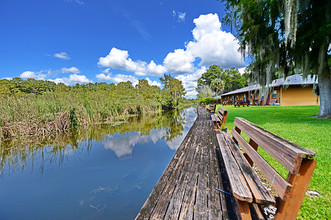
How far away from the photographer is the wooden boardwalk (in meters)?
1.61

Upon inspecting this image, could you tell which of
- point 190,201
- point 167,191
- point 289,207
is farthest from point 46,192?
point 289,207

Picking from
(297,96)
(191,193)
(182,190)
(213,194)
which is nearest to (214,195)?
(213,194)

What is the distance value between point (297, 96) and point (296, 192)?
831 inches

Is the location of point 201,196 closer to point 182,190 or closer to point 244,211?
point 182,190

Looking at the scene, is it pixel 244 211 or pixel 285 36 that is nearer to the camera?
pixel 244 211

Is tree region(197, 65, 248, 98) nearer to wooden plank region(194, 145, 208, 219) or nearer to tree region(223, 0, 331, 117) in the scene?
tree region(223, 0, 331, 117)

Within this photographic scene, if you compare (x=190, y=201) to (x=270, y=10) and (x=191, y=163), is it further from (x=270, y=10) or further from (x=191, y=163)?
(x=270, y=10)

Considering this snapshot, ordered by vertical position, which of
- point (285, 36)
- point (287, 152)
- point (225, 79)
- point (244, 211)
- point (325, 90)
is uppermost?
point (225, 79)

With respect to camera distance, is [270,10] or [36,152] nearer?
[36,152]

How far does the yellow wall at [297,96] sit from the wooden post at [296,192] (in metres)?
20.0

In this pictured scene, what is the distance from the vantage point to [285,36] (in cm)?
529

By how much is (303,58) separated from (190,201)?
27.9 ft

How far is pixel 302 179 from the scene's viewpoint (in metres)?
0.96

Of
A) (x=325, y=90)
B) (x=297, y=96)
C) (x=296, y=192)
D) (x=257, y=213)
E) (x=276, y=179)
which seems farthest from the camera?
(x=297, y=96)
